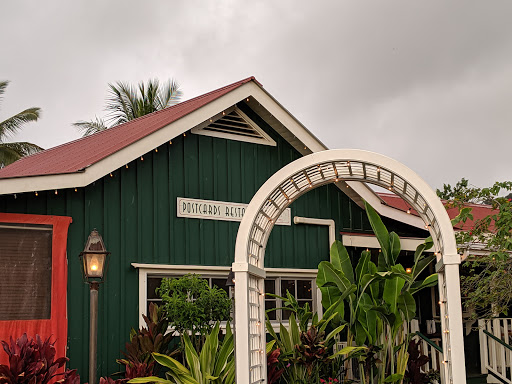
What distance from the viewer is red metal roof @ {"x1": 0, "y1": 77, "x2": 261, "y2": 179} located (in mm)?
9438

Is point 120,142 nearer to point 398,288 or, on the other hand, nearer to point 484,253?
point 398,288

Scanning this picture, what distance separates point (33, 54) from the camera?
25344 millimetres

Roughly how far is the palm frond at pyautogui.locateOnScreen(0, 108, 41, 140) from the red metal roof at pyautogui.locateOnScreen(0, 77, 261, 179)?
19351mm

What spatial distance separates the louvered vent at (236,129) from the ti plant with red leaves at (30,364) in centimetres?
418

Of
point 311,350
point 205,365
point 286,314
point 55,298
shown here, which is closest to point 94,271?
point 55,298

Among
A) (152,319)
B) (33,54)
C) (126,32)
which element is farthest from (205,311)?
(33,54)

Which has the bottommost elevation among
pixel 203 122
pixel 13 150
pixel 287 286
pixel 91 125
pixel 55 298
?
pixel 55 298

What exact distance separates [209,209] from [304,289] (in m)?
2.32

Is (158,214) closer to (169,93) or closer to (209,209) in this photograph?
(209,209)

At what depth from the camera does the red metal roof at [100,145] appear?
9.44m


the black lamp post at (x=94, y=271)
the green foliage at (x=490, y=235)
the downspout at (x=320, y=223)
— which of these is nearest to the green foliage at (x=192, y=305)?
the black lamp post at (x=94, y=271)

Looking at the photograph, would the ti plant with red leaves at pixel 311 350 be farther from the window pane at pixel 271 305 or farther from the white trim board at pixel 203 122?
the white trim board at pixel 203 122

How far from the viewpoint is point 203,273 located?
1047cm

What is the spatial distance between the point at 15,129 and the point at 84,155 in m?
23.6
